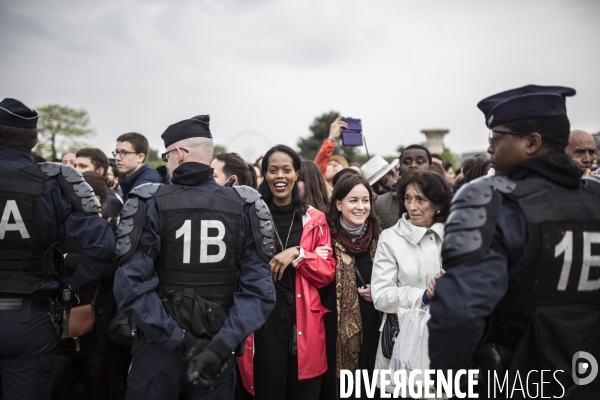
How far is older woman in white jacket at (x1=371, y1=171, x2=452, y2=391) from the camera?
3.43 meters

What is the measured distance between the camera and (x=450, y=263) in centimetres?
196

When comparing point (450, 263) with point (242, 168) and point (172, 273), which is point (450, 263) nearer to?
point (172, 273)

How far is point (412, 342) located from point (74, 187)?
2.59m

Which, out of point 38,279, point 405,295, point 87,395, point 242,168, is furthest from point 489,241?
point 87,395

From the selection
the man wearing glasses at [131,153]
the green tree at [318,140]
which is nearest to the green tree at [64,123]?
the green tree at [318,140]

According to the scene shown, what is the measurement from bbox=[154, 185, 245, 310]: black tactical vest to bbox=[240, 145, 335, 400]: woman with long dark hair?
73 centimetres

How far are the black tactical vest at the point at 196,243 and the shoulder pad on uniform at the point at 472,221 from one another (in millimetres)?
1412

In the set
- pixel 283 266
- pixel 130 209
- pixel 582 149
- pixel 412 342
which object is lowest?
pixel 412 342

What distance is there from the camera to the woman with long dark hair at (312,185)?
4.67 m

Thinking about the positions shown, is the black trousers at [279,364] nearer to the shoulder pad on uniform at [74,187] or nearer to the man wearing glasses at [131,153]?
the shoulder pad on uniform at [74,187]

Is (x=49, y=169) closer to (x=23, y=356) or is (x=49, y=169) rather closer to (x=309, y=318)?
(x=23, y=356)

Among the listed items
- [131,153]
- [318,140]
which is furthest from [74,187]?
[318,140]

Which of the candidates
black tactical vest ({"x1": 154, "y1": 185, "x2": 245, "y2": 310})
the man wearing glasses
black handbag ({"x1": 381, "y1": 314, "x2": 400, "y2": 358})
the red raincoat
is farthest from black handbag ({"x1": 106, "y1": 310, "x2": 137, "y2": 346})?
the man wearing glasses

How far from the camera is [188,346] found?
8.73ft
